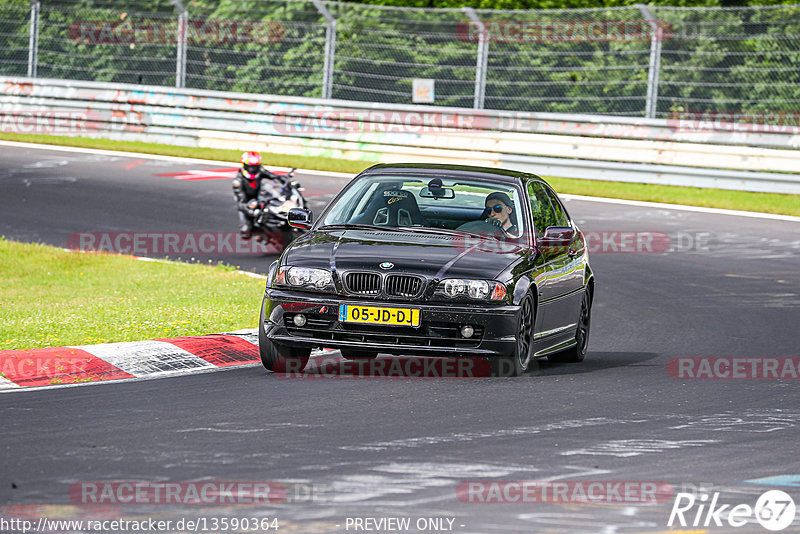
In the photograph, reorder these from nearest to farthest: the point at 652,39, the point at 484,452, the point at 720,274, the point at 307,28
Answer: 1. the point at 484,452
2. the point at 720,274
3. the point at 652,39
4. the point at 307,28

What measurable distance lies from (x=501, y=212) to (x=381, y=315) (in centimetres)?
175

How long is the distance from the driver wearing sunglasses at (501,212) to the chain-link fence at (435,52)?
1252cm

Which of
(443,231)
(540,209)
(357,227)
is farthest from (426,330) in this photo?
(540,209)

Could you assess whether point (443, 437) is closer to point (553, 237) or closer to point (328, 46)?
point (553, 237)

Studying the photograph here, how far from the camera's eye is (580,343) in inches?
450

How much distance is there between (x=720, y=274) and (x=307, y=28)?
12.2 meters

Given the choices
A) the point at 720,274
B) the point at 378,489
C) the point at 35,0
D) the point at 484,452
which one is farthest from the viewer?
the point at 35,0

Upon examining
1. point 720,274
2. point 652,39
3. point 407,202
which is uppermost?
point 652,39

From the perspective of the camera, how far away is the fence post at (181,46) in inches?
1077

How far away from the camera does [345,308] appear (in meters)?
9.45

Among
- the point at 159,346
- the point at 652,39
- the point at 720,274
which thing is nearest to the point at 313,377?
the point at 159,346

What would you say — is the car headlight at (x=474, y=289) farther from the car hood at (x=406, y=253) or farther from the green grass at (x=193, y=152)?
the green grass at (x=193, y=152)

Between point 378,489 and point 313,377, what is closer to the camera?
point 378,489

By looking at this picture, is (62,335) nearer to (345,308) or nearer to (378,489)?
(345,308)
